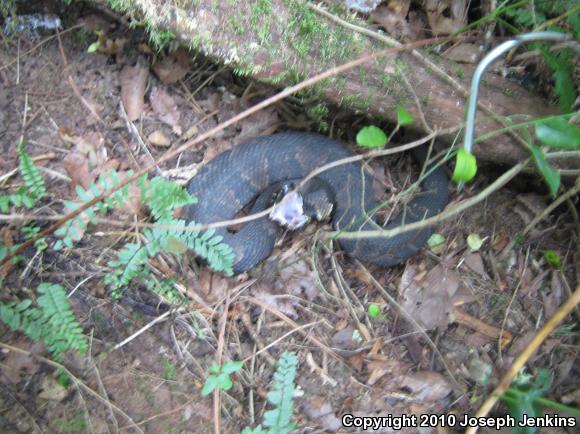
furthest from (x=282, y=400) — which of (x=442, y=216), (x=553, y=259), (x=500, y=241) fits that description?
(x=553, y=259)

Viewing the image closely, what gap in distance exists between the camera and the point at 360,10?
10.9 feet

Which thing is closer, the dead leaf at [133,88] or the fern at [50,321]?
the fern at [50,321]

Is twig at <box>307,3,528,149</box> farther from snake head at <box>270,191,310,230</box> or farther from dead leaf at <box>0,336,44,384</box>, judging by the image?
dead leaf at <box>0,336,44,384</box>

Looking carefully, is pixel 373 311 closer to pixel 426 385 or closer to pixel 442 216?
pixel 426 385

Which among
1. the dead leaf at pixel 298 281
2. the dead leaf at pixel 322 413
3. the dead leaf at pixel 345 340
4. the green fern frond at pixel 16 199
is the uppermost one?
the green fern frond at pixel 16 199

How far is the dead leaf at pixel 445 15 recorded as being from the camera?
3.50 metres

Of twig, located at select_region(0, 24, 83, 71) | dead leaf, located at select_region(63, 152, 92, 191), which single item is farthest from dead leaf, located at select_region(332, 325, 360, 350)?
twig, located at select_region(0, 24, 83, 71)

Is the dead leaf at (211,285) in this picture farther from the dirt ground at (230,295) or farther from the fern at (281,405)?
the fern at (281,405)

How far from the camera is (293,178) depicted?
379 cm

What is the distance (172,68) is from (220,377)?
2140 millimetres

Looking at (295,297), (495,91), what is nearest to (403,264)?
(295,297)

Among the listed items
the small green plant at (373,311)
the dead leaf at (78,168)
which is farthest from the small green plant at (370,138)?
the dead leaf at (78,168)

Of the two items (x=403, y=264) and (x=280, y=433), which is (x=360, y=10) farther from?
(x=280, y=433)

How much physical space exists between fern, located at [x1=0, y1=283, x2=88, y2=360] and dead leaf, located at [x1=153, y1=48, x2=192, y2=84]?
1.73 meters
